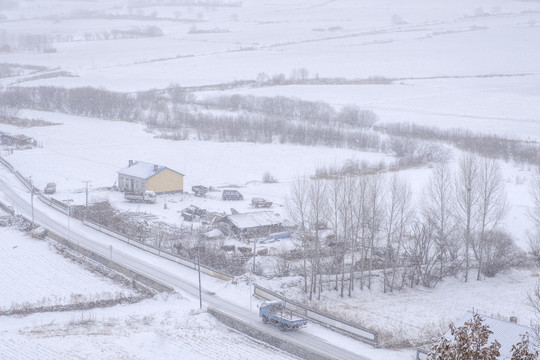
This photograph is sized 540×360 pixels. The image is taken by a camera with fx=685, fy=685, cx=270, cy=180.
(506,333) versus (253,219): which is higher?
(506,333)

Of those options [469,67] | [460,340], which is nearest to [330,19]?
[469,67]

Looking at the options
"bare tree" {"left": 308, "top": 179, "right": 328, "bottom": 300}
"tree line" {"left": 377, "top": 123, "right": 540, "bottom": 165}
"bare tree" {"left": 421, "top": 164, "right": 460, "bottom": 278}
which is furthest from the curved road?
"tree line" {"left": 377, "top": 123, "right": 540, "bottom": 165}

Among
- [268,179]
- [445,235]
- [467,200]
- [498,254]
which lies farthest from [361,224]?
[268,179]

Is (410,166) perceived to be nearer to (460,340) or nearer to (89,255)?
(89,255)

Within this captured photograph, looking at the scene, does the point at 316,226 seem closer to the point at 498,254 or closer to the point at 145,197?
the point at 498,254

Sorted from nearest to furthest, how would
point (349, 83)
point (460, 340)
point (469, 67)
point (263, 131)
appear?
point (460, 340) < point (263, 131) < point (349, 83) < point (469, 67)

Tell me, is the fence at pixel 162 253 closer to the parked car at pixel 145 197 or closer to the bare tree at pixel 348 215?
the parked car at pixel 145 197

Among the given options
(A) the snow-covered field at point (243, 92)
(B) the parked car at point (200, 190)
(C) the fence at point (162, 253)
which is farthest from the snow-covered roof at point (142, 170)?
(C) the fence at point (162, 253)
